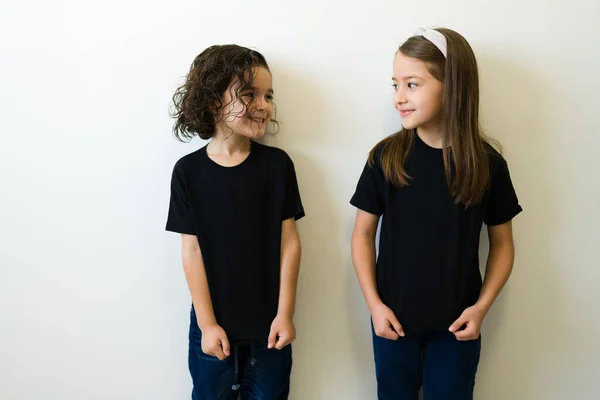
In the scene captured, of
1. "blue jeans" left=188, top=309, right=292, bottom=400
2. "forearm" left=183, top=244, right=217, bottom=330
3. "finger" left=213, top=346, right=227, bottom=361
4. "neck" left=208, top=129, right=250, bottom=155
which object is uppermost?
"neck" left=208, top=129, right=250, bottom=155

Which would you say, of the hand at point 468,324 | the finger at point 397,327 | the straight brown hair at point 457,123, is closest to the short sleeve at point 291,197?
the straight brown hair at point 457,123

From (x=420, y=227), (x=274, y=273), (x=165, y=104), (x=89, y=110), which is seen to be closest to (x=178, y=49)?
(x=165, y=104)

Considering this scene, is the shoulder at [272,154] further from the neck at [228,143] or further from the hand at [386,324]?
the hand at [386,324]

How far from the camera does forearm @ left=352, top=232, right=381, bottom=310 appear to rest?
1076 mm

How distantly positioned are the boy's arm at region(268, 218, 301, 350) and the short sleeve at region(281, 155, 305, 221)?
0.02m

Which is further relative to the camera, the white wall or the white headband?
the white wall

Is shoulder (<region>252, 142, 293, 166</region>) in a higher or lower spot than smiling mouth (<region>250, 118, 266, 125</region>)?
lower

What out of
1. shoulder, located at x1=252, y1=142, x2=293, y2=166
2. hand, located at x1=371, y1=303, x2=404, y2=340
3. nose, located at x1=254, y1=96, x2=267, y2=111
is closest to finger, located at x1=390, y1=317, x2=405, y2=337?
hand, located at x1=371, y1=303, x2=404, y2=340

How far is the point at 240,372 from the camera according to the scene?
43.6 inches

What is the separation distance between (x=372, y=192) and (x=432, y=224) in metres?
0.15

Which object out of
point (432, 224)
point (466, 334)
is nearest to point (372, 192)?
point (432, 224)

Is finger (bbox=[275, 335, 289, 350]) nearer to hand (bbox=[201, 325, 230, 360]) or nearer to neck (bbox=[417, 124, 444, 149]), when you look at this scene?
hand (bbox=[201, 325, 230, 360])

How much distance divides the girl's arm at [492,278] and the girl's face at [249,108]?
23.2 inches

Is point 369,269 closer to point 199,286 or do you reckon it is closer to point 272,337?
point 272,337
